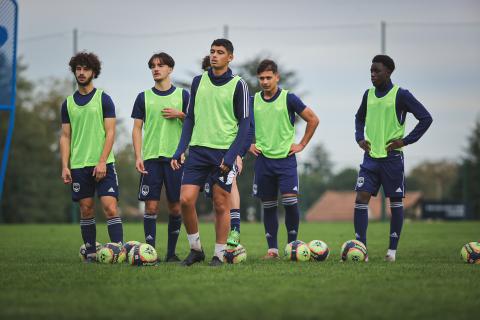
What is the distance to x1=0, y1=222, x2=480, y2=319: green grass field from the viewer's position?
5.40m

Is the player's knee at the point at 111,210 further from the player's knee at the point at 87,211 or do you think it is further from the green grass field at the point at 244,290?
the green grass field at the point at 244,290

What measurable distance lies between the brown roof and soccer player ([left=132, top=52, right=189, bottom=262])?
2159cm

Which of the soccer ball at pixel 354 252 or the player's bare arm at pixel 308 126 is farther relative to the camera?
the player's bare arm at pixel 308 126

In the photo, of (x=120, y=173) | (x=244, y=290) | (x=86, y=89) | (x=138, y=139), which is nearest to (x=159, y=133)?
(x=138, y=139)

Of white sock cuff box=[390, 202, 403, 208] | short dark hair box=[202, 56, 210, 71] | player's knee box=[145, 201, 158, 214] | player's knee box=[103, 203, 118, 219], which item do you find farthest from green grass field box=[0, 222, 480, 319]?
short dark hair box=[202, 56, 210, 71]

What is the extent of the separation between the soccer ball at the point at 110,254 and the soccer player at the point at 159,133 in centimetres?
75

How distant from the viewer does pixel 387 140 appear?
994cm

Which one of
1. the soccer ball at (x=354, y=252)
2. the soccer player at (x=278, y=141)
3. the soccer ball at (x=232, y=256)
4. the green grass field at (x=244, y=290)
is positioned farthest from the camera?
the soccer player at (x=278, y=141)

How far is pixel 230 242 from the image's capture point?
8.83 m

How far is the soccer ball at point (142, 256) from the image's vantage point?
8609 mm

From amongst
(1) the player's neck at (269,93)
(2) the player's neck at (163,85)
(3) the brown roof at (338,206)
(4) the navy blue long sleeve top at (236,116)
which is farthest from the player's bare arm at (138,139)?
(3) the brown roof at (338,206)

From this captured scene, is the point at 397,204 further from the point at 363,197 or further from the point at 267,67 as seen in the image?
the point at 267,67

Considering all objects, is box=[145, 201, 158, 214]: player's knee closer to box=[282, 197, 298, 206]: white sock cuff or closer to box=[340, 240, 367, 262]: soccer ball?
box=[282, 197, 298, 206]: white sock cuff

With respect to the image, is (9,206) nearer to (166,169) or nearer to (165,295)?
(166,169)
